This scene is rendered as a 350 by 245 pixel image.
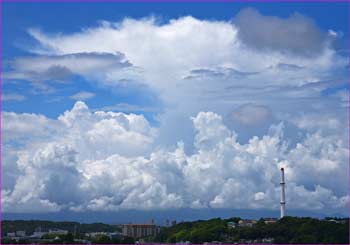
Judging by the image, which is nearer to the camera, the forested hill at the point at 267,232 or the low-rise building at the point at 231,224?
the forested hill at the point at 267,232

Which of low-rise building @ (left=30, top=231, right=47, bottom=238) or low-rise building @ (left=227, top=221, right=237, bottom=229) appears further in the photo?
low-rise building @ (left=227, top=221, right=237, bottom=229)

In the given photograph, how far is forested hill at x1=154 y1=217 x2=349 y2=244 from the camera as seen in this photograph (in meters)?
51.3

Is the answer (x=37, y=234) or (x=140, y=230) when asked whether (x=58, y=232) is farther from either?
(x=140, y=230)

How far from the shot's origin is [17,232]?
58.5m

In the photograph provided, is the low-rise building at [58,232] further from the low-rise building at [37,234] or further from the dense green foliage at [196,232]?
the dense green foliage at [196,232]

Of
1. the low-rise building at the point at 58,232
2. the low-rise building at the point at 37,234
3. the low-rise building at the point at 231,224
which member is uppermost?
the low-rise building at the point at 231,224

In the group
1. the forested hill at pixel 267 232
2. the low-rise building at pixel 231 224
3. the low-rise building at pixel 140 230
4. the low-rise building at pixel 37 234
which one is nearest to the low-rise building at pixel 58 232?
the low-rise building at pixel 37 234

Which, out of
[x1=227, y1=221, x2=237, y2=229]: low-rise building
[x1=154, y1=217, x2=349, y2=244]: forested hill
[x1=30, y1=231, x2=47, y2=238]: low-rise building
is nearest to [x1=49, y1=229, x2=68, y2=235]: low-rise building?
[x1=30, y1=231, x2=47, y2=238]: low-rise building

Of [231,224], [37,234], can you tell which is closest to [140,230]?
[231,224]

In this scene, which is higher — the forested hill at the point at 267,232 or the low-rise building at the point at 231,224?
the low-rise building at the point at 231,224

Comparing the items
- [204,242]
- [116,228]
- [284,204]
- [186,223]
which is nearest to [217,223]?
[186,223]

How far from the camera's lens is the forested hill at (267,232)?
51309 mm

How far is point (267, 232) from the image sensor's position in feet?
195

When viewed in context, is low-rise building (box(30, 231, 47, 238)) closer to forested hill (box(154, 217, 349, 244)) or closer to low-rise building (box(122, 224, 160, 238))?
forested hill (box(154, 217, 349, 244))
